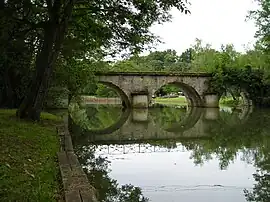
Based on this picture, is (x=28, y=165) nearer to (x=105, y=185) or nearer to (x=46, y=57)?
(x=105, y=185)

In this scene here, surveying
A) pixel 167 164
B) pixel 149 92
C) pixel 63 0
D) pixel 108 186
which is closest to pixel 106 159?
pixel 167 164

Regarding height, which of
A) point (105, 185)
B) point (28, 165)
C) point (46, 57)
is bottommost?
point (105, 185)

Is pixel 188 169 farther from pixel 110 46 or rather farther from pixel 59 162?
pixel 110 46

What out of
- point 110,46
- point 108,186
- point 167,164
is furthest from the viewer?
point 110,46

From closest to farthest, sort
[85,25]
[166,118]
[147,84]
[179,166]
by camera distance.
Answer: [179,166] < [85,25] < [166,118] < [147,84]

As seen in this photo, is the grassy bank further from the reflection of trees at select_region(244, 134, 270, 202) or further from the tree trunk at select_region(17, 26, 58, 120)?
the reflection of trees at select_region(244, 134, 270, 202)

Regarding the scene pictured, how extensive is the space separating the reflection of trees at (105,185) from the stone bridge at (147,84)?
27.1 m

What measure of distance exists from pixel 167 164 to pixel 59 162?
4.25 metres

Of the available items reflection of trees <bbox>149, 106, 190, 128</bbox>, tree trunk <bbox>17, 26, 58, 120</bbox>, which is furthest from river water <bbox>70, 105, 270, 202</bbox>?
reflection of trees <bbox>149, 106, 190, 128</bbox>

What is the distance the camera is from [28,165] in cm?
679

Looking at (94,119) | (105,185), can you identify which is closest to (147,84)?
(94,119)

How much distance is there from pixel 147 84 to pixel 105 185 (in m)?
32.7

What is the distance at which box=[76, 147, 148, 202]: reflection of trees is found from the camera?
24.2ft

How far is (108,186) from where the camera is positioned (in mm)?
8328
